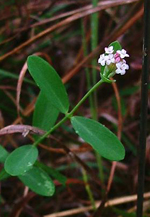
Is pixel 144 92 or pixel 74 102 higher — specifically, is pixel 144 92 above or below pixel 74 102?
above

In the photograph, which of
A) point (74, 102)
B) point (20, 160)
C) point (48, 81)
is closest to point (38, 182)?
point (20, 160)

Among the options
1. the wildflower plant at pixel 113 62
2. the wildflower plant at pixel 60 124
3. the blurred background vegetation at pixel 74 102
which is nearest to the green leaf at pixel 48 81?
the wildflower plant at pixel 60 124

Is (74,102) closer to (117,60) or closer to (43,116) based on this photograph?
(43,116)

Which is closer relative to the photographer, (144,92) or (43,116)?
(144,92)

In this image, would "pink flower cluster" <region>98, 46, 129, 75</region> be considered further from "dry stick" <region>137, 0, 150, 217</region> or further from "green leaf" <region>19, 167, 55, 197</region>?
"green leaf" <region>19, 167, 55, 197</region>

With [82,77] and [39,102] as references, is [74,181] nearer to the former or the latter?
[39,102]

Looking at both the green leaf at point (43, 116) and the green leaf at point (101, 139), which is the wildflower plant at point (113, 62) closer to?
the green leaf at point (101, 139)

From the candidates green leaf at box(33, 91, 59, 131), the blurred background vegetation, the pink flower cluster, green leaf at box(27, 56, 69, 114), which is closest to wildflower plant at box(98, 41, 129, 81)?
the pink flower cluster
